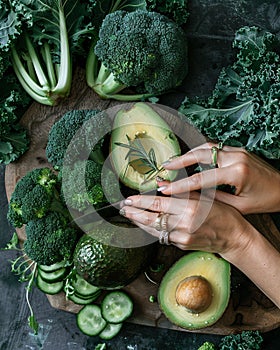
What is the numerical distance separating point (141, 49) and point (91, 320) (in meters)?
1.08

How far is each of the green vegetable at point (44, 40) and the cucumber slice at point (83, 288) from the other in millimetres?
714

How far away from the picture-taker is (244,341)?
84.6 inches

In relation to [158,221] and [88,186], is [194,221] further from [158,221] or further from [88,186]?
[88,186]

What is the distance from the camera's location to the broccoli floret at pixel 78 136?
6.95 ft

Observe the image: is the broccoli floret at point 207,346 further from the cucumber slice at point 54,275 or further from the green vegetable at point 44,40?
the green vegetable at point 44,40

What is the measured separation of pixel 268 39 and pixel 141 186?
722 millimetres

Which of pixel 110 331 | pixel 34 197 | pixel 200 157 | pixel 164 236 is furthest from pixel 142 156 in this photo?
pixel 110 331

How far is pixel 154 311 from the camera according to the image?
223 cm

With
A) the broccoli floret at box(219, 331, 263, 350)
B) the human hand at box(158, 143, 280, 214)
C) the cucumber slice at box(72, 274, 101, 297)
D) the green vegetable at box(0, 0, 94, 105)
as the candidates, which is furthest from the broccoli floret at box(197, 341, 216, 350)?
the green vegetable at box(0, 0, 94, 105)

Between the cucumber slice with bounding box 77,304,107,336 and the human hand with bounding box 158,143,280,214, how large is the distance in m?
0.60

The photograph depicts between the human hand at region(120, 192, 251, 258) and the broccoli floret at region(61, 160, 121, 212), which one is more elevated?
the broccoli floret at region(61, 160, 121, 212)

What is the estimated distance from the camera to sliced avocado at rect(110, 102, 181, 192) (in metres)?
2.11

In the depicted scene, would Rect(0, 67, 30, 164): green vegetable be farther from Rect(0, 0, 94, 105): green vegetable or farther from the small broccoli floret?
the small broccoli floret

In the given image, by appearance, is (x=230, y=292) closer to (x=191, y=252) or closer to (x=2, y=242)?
(x=191, y=252)
